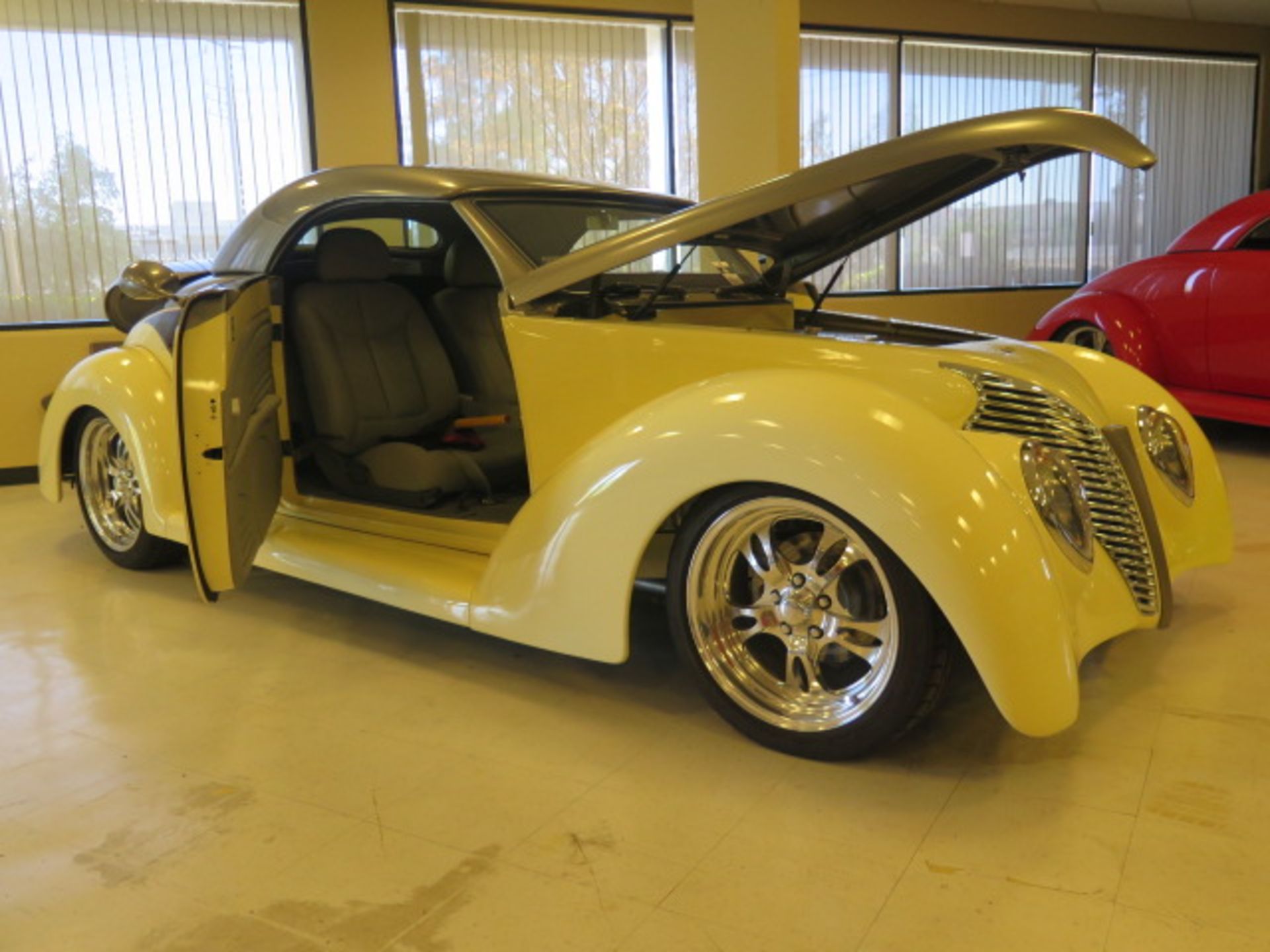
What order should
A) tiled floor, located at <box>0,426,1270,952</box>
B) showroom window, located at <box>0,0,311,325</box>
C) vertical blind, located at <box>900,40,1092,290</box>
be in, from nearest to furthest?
tiled floor, located at <box>0,426,1270,952</box> → showroom window, located at <box>0,0,311,325</box> → vertical blind, located at <box>900,40,1092,290</box>

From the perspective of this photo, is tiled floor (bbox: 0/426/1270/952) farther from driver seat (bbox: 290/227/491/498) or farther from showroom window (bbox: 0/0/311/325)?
showroom window (bbox: 0/0/311/325)

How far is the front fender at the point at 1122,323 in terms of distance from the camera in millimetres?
6289

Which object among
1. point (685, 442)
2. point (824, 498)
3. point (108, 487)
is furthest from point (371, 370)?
point (824, 498)

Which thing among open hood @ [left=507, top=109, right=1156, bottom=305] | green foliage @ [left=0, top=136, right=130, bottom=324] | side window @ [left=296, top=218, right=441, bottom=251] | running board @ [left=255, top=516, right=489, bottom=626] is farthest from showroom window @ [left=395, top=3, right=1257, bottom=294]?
running board @ [left=255, top=516, right=489, bottom=626]

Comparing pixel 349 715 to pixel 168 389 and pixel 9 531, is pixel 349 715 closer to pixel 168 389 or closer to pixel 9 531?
pixel 168 389

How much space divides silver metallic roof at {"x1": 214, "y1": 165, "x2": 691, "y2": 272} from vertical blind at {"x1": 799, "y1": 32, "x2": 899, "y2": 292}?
16.9 feet

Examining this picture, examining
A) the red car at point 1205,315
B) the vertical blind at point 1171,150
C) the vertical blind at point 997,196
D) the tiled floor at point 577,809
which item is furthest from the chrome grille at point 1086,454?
the vertical blind at point 1171,150

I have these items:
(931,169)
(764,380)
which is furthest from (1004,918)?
(931,169)

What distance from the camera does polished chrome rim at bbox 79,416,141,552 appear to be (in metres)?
4.21

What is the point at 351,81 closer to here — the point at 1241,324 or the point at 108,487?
the point at 108,487

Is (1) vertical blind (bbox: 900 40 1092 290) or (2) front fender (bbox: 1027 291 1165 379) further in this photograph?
(1) vertical blind (bbox: 900 40 1092 290)

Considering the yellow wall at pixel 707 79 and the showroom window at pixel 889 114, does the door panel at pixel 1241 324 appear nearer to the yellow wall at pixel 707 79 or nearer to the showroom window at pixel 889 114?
the showroom window at pixel 889 114

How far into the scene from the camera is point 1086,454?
2.64 metres

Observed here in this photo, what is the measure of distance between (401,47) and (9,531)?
403 centimetres
